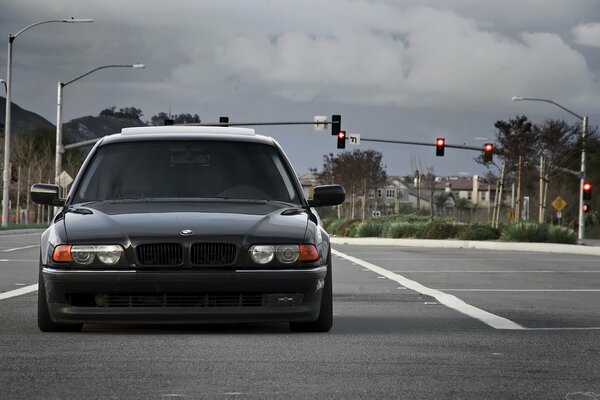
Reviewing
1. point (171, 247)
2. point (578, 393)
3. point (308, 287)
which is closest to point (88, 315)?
point (171, 247)

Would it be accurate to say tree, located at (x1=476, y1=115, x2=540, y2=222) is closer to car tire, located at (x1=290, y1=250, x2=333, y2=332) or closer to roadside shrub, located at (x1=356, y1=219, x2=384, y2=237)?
roadside shrub, located at (x1=356, y1=219, x2=384, y2=237)

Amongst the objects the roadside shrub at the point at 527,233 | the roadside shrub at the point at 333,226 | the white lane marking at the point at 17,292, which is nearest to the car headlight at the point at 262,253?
the white lane marking at the point at 17,292

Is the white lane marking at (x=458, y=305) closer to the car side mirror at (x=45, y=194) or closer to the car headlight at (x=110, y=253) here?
the car headlight at (x=110, y=253)

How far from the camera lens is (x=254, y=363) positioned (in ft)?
26.0

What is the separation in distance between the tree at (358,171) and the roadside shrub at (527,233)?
6010cm

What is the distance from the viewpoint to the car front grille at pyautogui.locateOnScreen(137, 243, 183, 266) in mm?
9156

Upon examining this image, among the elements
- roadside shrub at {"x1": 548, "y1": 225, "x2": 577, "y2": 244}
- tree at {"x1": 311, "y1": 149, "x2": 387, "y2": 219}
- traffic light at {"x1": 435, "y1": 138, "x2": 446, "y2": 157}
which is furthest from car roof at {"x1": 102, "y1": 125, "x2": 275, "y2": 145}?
tree at {"x1": 311, "y1": 149, "x2": 387, "y2": 219}

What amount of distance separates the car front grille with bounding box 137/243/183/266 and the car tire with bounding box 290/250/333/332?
123 cm

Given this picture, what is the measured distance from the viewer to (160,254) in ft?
30.1

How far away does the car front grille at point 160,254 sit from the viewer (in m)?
9.16

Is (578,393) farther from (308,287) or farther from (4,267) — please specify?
(4,267)

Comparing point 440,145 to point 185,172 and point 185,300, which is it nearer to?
point 185,172

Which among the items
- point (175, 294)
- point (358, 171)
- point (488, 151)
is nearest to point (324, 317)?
point (175, 294)

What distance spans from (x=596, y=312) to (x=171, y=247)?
18.2 feet
